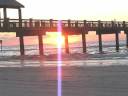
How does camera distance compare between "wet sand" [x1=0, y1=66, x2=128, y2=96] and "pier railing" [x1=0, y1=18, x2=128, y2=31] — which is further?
"pier railing" [x1=0, y1=18, x2=128, y2=31]

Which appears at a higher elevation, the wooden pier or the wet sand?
the wooden pier

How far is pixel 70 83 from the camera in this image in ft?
53.7

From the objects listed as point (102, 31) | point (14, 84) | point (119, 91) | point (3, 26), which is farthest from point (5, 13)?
point (119, 91)

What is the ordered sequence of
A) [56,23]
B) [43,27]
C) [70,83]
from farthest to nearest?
[56,23], [43,27], [70,83]

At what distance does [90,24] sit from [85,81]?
31.5 metres

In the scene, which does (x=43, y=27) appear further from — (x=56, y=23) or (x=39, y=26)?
(x=56, y=23)

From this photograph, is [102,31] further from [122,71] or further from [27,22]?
[122,71]

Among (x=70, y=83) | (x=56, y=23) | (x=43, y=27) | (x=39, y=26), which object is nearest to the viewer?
(x=70, y=83)

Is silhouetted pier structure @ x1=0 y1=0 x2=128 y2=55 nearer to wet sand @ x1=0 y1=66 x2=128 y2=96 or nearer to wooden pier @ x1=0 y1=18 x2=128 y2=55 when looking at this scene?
wooden pier @ x1=0 y1=18 x2=128 y2=55

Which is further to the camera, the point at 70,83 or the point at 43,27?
the point at 43,27

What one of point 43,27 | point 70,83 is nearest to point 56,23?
point 43,27

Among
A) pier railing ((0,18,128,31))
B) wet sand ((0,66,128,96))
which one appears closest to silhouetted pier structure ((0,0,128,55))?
pier railing ((0,18,128,31))

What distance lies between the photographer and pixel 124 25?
5538 centimetres

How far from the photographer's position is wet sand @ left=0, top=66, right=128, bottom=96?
47.5 feet
